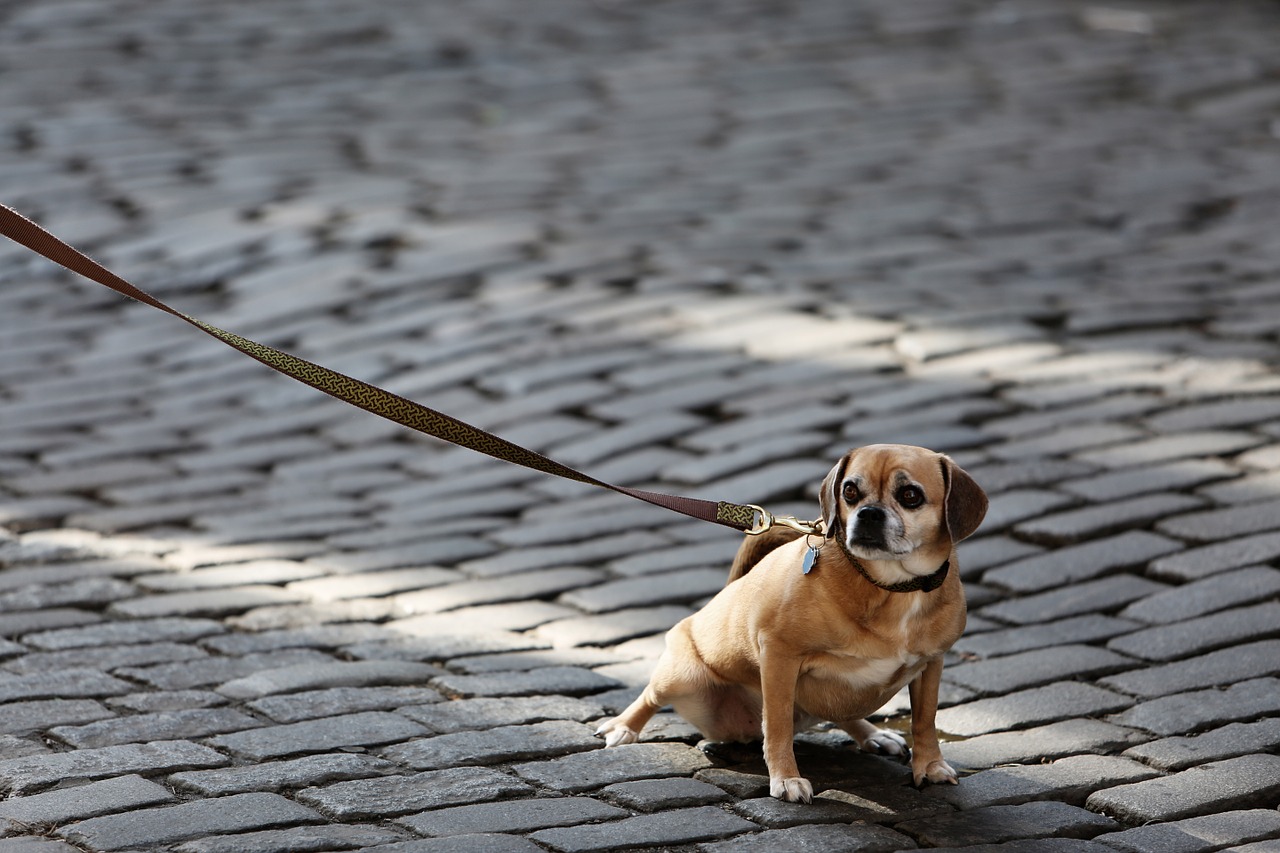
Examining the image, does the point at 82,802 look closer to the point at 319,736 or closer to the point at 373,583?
the point at 319,736

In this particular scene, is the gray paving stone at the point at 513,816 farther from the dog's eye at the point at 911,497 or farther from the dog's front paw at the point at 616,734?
the dog's eye at the point at 911,497

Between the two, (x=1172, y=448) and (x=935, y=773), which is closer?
(x=935, y=773)

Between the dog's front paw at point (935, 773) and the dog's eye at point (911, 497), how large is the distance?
1.89ft

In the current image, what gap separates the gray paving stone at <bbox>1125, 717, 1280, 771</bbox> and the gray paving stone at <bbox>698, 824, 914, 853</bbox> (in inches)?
26.5

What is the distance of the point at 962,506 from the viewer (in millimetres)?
2838

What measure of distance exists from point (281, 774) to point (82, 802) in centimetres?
37

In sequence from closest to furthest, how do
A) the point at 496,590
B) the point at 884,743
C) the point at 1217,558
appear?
the point at 884,743 → the point at 1217,558 → the point at 496,590

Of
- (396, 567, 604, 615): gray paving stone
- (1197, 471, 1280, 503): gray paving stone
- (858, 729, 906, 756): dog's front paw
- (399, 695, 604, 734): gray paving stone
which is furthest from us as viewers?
(1197, 471, 1280, 503): gray paving stone

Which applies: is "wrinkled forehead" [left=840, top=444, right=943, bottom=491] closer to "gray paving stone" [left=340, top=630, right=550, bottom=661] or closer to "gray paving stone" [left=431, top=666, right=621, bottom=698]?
"gray paving stone" [left=431, top=666, right=621, bottom=698]

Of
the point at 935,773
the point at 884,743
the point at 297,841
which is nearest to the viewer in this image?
the point at 297,841

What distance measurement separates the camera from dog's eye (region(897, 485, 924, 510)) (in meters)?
2.83

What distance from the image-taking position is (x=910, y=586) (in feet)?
9.39

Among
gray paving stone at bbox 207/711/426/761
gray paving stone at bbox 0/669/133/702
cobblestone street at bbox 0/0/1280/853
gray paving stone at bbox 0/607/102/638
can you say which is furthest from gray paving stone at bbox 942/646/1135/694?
gray paving stone at bbox 0/607/102/638

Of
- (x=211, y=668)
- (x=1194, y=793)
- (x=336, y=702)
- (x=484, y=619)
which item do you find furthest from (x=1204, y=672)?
(x=211, y=668)
